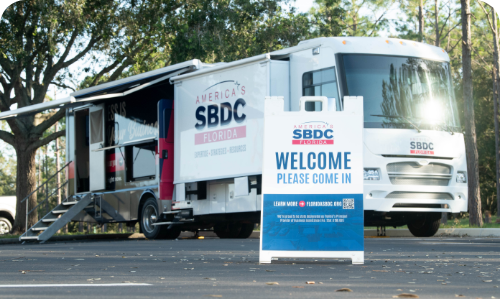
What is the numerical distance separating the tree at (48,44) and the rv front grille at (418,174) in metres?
11.6

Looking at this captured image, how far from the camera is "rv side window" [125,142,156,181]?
1608 centimetres

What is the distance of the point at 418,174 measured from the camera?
1309 centimetres

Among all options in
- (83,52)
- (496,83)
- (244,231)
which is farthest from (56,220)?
(496,83)

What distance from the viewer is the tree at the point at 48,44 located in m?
21.3

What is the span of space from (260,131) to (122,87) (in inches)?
182

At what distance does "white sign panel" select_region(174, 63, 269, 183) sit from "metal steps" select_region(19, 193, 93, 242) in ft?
10.7

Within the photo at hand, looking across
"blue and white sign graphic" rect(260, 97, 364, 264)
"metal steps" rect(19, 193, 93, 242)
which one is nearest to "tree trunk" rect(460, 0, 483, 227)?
"metal steps" rect(19, 193, 93, 242)

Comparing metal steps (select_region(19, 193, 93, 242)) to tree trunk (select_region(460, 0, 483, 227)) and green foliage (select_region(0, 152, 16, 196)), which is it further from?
green foliage (select_region(0, 152, 16, 196))

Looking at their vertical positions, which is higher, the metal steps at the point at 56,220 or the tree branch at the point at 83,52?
the tree branch at the point at 83,52

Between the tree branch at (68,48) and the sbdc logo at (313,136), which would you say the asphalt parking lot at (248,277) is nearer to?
the sbdc logo at (313,136)

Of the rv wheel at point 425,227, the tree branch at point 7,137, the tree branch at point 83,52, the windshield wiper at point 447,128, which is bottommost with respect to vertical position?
the rv wheel at point 425,227

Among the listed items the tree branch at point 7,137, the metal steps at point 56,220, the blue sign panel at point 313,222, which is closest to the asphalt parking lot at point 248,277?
the blue sign panel at point 313,222

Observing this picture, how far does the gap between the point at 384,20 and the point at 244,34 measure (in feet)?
52.3

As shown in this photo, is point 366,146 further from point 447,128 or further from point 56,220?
→ point 56,220
